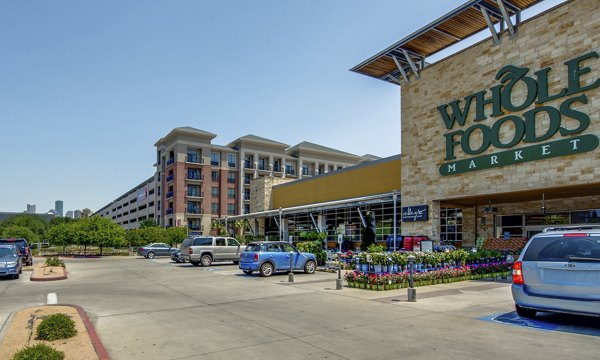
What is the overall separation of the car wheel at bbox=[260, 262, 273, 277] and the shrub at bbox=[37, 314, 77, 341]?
39.4 feet

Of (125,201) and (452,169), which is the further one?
(125,201)

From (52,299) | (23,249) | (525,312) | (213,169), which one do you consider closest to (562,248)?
(525,312)

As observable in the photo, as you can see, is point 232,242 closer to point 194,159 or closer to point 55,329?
point 55,329

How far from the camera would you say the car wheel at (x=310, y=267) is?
2117 centimetres

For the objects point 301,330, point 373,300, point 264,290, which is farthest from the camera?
point 264,290

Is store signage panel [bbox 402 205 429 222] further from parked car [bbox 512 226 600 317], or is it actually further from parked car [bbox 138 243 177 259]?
parked car [bbox 138 243 177 259]

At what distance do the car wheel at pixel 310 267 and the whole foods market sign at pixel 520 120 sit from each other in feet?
29.5

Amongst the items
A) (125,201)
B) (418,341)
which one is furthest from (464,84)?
(125,201)

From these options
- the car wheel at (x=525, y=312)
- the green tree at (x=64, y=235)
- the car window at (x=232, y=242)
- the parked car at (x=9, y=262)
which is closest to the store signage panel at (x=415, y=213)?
the car window at (x=232, y=242)

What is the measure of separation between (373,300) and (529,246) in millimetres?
4743

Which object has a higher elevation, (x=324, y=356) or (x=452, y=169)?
(x=452, y=169)

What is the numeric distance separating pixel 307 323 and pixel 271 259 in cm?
1085

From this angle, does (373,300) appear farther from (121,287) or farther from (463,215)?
(463,215)

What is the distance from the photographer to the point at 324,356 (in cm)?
679
